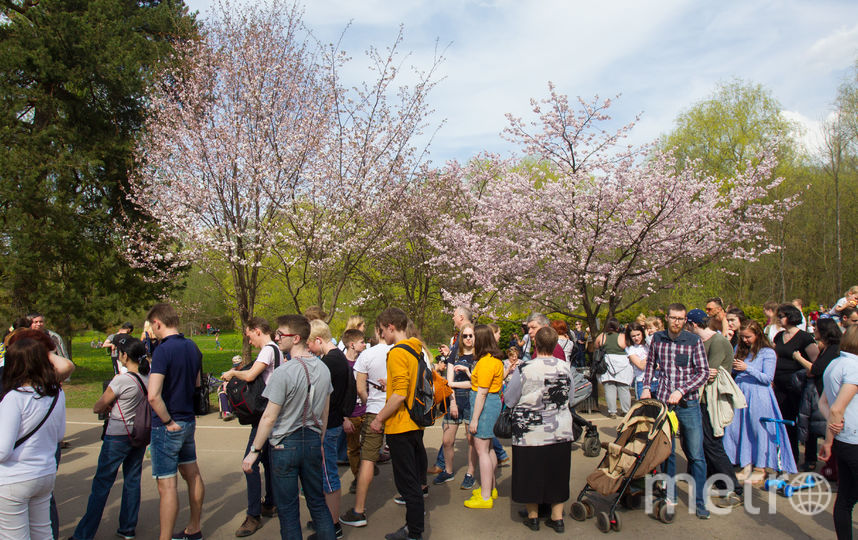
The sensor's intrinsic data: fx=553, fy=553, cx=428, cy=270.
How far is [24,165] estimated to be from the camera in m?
15.4

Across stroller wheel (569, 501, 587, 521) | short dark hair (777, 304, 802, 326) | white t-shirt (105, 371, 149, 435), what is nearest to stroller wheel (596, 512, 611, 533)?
stroller wheel (569, 501, 587, 521)

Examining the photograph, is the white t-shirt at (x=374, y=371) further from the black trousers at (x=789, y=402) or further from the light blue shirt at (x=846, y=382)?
the black trousers at (x=789, y=402)

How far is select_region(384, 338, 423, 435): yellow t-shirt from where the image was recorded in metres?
4.66

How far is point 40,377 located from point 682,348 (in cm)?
530

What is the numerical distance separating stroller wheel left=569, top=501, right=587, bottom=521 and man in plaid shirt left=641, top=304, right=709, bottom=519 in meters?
0.94

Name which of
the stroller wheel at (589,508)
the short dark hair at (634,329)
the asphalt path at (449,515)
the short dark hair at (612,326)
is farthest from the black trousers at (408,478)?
the short dark hair at (612,326)

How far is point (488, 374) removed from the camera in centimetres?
553

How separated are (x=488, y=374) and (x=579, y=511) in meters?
1.51

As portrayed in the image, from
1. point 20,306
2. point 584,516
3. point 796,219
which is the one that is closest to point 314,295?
point 20,306

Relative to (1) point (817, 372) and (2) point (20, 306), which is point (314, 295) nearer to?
(2) point (20, 306)

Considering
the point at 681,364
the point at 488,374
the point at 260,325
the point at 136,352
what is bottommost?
the point at 488,374

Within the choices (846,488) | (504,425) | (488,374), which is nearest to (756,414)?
(846,488)

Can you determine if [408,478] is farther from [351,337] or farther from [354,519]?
[351,337]

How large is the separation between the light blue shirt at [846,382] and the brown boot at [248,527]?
4.82 m
